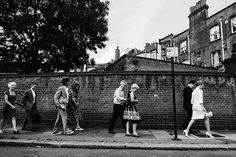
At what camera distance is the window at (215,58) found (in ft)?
85.4

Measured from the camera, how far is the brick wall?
9102mm

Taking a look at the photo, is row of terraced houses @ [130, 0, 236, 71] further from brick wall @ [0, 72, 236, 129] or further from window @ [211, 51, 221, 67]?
brick wall @ [0, 72, 236, 129]

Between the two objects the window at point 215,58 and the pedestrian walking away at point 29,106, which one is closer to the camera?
the pedestrian walking away at point 29,106

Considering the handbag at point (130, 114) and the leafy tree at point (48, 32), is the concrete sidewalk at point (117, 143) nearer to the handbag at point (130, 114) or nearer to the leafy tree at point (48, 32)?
the handbag at point (130, 114)

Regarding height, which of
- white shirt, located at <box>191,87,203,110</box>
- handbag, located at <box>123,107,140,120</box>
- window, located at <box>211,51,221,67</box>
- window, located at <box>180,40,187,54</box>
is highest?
window, located at <box>180,40,187,54</box>

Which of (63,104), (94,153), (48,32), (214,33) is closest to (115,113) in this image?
(63,104)

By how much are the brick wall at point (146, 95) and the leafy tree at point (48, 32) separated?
25.8 feet

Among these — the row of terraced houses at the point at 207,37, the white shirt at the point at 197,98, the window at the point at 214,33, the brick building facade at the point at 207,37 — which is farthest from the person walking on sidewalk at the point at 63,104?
the window at the point at 214,33

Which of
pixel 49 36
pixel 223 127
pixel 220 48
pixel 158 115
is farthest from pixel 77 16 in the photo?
pixel 220 48

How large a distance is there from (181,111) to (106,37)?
12.8 m

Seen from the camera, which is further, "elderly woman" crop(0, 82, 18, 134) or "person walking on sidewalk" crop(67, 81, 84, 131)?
"person walking on sidewalk" crop(67, 81, 84, 131)

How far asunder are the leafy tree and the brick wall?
7.85 meters

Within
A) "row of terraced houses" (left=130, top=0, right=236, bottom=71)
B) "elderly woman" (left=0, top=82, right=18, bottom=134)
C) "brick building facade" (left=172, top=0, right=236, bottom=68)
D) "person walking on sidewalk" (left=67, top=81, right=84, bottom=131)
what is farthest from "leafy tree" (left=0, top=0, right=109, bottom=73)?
"brick building facade" (left=172, top=0, right=236, bottom=68)

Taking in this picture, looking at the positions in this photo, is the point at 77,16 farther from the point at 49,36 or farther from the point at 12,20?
the point at 12,20
